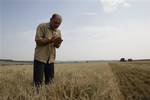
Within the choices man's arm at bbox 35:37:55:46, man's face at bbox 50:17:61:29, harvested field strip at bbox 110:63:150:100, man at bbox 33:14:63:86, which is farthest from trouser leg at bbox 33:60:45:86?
harvested field strip at bbox 110:63:150:100

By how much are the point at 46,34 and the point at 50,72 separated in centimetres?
85

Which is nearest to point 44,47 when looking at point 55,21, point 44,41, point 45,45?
point 45,45

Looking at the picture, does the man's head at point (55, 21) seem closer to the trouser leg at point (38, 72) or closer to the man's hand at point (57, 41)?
the man's hand at point (57, 41)

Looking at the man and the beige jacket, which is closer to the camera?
the man

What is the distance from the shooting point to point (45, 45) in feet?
19.2

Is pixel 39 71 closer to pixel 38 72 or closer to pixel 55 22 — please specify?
pixel 38 72

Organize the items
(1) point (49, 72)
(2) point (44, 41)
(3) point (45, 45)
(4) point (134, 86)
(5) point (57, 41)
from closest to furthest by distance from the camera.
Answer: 1. (2) point (44, 41)
2. (5) point (57, 41)
3. (3) point (45, 45)
4. (1) point (49, 72)
5. (4) point (134, 86)

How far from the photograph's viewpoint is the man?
18.5 ft

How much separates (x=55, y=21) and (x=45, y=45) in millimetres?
566

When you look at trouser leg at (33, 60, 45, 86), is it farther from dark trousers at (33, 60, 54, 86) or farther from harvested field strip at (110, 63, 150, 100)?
harvested field strip at (110, 63, 150, 100)

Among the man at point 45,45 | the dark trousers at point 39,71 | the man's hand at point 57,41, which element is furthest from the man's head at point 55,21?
the dark trousers at point 39,71

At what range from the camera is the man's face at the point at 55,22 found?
563 cm

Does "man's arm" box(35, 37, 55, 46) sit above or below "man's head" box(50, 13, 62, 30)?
below

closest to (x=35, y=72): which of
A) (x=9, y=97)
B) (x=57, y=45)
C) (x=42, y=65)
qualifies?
(x=42, y=65)
